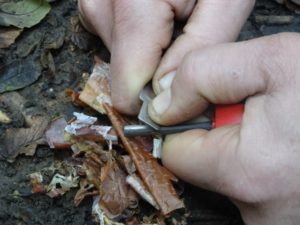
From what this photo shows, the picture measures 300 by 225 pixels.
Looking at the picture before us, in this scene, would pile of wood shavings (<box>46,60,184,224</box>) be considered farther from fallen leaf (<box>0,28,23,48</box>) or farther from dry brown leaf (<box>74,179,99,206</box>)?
fallen leaf (<box>0,28,23,48</box>)

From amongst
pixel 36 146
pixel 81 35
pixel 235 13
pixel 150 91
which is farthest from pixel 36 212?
pixel 235 13

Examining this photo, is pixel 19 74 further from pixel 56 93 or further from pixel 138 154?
pixel 138 154

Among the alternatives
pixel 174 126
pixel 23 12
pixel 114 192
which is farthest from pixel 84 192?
pixel 23 12

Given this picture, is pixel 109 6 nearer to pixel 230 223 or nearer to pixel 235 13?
pixel 235 13

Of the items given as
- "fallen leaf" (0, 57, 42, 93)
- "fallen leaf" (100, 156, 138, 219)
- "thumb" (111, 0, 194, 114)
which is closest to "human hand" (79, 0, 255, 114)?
"thumb" (111, 0, 194, 114)

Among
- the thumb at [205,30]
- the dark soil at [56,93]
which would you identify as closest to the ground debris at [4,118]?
the dark soil at [56,93]

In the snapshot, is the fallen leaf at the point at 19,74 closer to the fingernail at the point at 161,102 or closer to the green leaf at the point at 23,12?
the green leaf at the point at 23,12

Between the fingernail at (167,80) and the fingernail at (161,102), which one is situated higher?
the fingernail at (167,80)
